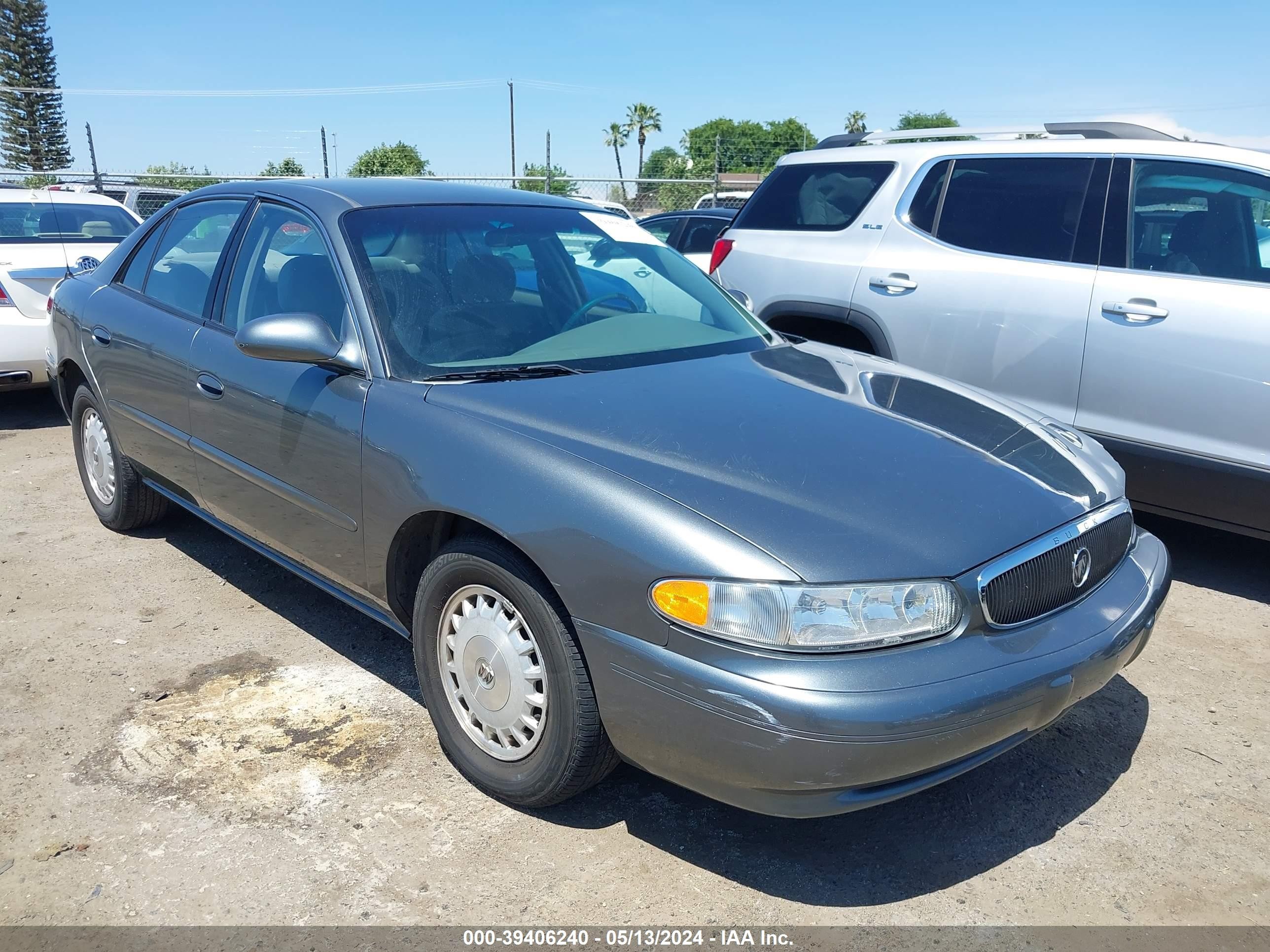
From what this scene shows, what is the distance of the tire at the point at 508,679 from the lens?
8.29ft

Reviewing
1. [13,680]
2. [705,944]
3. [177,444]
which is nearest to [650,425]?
[705,944]

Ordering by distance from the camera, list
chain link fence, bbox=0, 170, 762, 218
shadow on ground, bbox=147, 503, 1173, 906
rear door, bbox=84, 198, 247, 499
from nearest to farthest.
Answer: shadow on ground, bbox=147, 503, 1173, 906
rear door, bbox=84, 198, 247, 499
chain link fence, bbox=0, 170, 762, 218

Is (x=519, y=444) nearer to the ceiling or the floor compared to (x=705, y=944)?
nearer to the ceiling

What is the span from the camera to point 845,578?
7.38 feet

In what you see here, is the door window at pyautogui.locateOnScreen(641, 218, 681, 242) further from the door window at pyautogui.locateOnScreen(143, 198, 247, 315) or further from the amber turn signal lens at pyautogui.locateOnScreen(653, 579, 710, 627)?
the amber turn signal lens at pyautogui.locateOnScreen(653, 579, 710, 627)

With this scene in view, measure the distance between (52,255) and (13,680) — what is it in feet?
15.9

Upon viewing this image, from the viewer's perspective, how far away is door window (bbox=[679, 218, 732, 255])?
10852mm

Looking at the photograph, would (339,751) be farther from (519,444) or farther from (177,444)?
(177,444)

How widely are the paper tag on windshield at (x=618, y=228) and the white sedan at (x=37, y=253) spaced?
12.4 ft

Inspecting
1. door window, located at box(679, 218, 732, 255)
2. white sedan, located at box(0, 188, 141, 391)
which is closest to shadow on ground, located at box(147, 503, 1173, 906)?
white sedan, located at box(0, 188, 141, 391)

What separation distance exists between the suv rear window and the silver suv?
0.01 meters

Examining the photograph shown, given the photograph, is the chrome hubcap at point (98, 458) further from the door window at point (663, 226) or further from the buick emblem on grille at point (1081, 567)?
the door window at point (663, 226)

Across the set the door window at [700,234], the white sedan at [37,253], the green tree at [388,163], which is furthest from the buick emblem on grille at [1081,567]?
the green tree at [388,163]

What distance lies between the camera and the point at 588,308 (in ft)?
11.7
